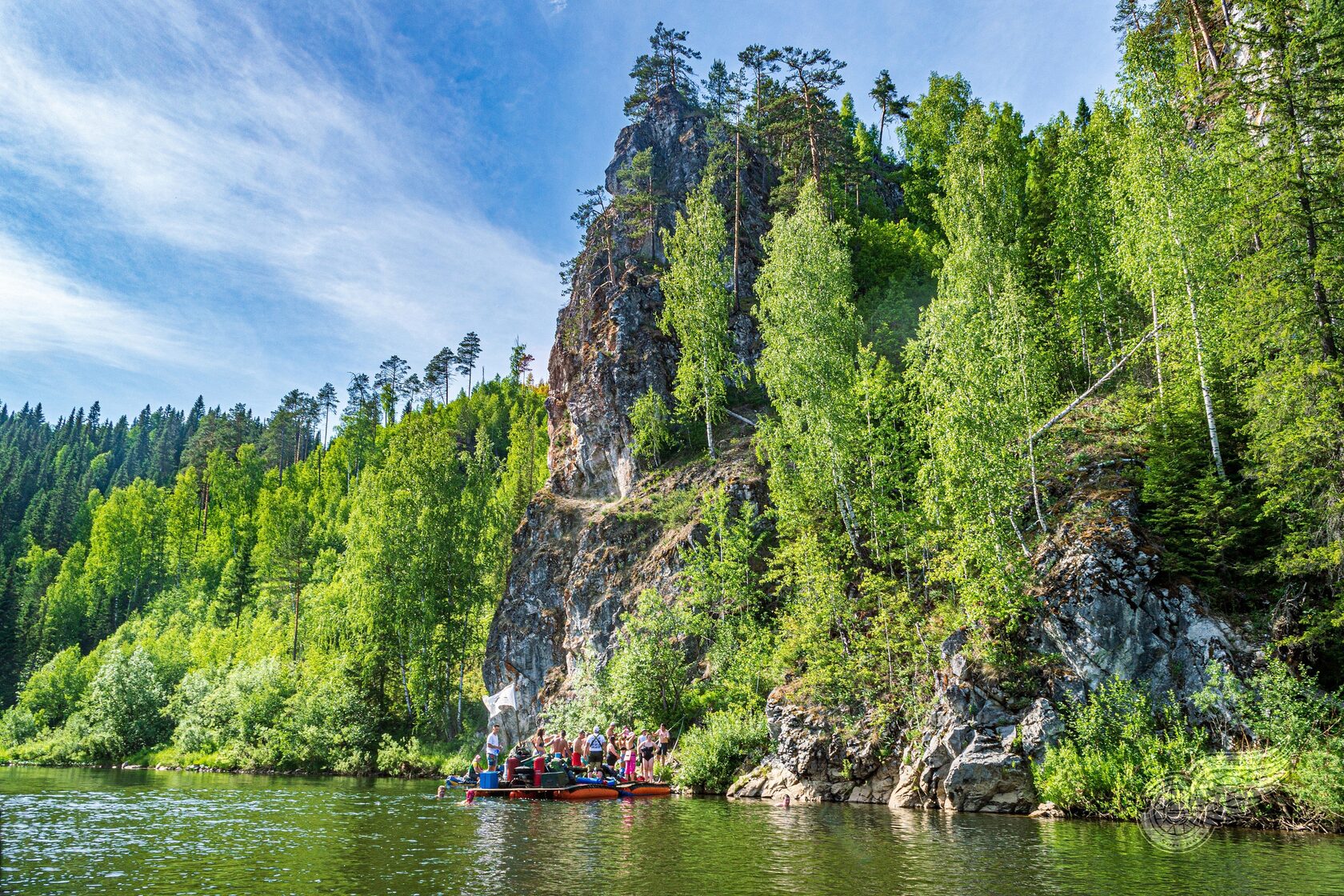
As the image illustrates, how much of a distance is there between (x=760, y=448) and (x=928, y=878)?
29.4m

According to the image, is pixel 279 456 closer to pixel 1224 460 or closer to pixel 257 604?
pixel 257 604

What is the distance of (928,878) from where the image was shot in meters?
13.5

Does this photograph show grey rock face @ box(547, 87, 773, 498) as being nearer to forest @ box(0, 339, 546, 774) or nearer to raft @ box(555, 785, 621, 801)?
forest @ box(0, 339, 546, 774)

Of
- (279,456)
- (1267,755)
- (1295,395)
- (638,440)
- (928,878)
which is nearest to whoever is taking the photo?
(928,878)

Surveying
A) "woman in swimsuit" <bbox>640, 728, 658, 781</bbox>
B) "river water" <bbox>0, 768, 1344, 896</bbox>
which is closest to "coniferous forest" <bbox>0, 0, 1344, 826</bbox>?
"woman in swimsuit" <bbox>640, 728, 658, 781</bbox>

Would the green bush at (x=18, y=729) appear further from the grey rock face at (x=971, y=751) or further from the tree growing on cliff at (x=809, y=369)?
the grey rock face at (x=971, y=751)

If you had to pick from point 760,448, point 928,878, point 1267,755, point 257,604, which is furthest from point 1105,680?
→ point 257,604

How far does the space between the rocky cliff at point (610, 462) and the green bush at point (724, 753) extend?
1037cm

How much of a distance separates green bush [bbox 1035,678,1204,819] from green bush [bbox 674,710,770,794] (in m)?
11.7

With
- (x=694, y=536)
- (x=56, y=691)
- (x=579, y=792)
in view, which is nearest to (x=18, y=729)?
(x=56, y=691)

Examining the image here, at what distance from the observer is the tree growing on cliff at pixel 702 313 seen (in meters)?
47.6
